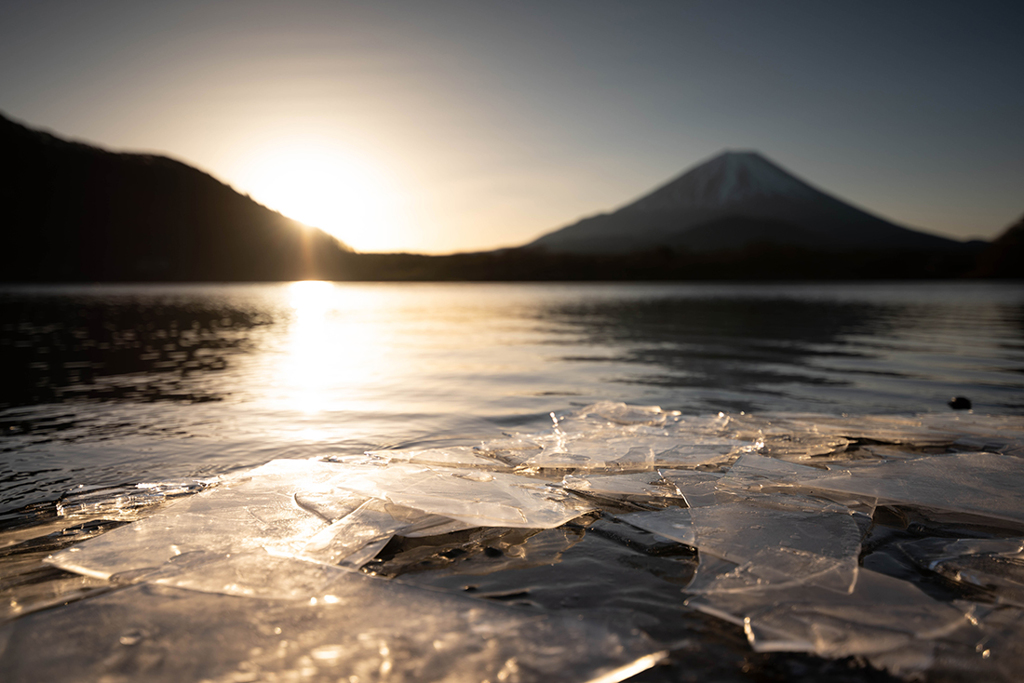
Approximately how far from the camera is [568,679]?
2305 mm

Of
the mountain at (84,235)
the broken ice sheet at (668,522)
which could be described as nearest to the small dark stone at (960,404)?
the broken ice sheet at (668,522)

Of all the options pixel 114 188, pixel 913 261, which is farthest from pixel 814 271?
pixel 114 188

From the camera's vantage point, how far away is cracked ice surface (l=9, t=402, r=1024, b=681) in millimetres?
2516

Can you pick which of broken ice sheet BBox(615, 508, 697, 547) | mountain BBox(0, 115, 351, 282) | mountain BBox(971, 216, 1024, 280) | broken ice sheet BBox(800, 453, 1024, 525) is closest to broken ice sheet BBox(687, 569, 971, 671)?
broken ice sheet BBox(615, 508, 697, 547)

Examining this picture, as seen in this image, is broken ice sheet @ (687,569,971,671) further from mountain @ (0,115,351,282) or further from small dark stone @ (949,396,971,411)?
mountain @ (0,115,351,282)

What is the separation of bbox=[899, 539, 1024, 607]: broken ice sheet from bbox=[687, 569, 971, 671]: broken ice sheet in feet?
1.47

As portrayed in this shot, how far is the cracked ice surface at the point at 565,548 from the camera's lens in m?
2.52

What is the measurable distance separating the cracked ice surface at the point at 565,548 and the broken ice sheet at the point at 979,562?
16mm

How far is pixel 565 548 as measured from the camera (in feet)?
12.0

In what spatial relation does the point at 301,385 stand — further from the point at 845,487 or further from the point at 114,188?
the point at 114,188

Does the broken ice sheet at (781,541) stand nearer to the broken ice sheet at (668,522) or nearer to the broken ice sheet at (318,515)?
the broken ice sheet at (668,522)

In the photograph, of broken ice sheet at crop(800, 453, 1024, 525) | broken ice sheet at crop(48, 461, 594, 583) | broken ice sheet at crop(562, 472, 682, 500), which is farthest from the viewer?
broken ice sheet at crop(562, 472, 682, 500)

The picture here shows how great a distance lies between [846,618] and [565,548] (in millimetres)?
1597

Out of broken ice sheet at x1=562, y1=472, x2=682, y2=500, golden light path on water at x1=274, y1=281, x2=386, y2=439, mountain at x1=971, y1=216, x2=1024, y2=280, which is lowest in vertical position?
golden light path on water at x1=274, y1=281, x2=386, y2=439
